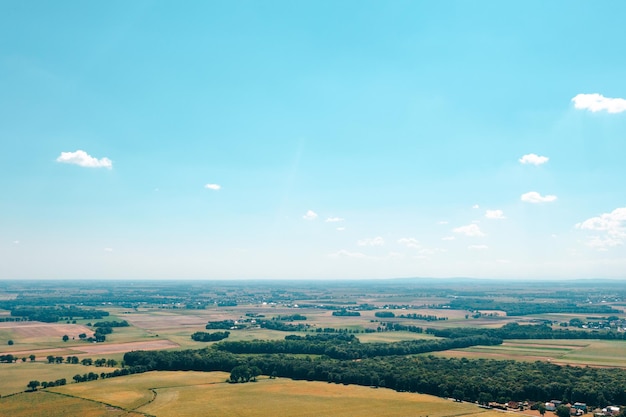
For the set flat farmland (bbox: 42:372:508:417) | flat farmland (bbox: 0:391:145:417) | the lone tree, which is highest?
the lone tree

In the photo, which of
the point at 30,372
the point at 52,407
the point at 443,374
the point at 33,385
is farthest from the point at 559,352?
the point at 30,372

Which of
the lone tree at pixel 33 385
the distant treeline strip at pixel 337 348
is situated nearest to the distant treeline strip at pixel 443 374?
the distant treeline strip at pixel 337 348

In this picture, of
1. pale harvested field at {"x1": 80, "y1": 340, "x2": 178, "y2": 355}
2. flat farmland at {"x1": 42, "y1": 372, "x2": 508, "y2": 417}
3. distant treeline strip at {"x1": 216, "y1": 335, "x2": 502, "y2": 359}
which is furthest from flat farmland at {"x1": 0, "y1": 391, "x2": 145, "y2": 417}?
distant treeline strip at {"x1": 216, "y1": 335, "x2": 502, "y2": 359}

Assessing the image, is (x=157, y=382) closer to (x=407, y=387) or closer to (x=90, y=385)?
(x=90, y=385)

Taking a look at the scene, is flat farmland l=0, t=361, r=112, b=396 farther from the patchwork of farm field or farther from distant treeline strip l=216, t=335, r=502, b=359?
the patchwork of farm field

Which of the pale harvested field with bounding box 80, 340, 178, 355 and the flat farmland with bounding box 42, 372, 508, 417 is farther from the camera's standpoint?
the pale harvested field with bounding box 80, 340, 178, 355

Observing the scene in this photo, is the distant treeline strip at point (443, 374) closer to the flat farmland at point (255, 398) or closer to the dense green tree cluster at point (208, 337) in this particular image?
the flat farmland at point (255, 398)

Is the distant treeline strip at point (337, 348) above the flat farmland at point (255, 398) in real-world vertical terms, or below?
above
